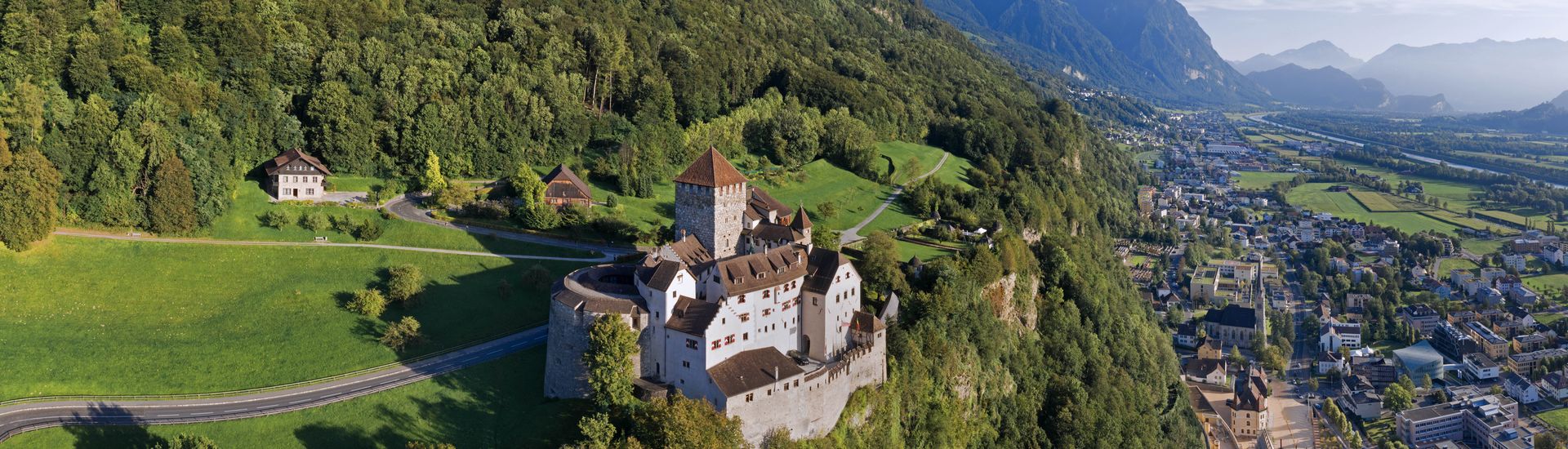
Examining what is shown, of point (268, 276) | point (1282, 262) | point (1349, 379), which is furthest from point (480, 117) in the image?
point (1282, 262)

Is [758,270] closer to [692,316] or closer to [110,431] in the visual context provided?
[692,316]

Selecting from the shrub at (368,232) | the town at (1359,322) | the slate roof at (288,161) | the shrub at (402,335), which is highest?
the slate roof at (288,161)

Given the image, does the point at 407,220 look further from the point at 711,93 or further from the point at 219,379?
the point at 711,93

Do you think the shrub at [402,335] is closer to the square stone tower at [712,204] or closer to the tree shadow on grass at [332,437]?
the tree shadow on grass at [332,437]

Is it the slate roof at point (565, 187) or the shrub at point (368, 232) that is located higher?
the slate roof at point (565, 187)

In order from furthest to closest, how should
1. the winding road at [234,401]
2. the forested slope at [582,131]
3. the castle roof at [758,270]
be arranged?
the forested slope at [582,131] < the castle roof at [758,270] < the winding road at [234,401]

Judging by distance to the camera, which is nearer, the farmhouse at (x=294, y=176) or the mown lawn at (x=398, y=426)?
the mown lawn at (x=398, y=426)

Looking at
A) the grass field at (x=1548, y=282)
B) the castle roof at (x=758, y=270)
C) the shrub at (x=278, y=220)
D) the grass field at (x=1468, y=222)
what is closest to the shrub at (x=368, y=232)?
the shrub at (x=278, y=220)

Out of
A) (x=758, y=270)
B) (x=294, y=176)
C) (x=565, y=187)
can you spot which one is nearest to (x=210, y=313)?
(x=294, y=176)
